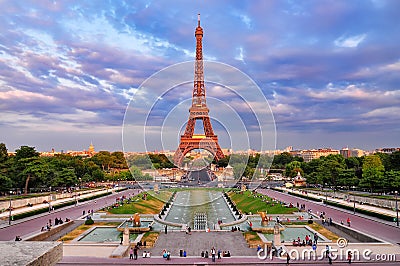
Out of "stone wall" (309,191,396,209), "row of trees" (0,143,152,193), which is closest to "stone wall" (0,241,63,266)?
"stone wall" (309,191,396,209)

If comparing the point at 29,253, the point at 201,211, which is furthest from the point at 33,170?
the point at 29,253

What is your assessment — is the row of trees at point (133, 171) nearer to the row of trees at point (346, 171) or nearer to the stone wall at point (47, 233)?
the row of trees at point (346, 171)

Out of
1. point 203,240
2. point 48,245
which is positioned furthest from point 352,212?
point 48,245

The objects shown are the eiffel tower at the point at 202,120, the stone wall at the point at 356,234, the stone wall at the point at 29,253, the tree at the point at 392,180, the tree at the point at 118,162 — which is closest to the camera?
the stone wall at the point at 29,253

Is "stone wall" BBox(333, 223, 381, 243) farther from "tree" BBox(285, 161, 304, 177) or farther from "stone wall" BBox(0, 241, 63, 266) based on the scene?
"tree" BBox(285, 161, 304, 177)

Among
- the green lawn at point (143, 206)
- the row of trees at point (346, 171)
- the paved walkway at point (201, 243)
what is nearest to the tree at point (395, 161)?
the row of trees at point (346, 171)

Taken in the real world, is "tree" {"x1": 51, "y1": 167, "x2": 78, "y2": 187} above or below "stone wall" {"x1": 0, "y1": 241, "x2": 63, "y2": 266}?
below
